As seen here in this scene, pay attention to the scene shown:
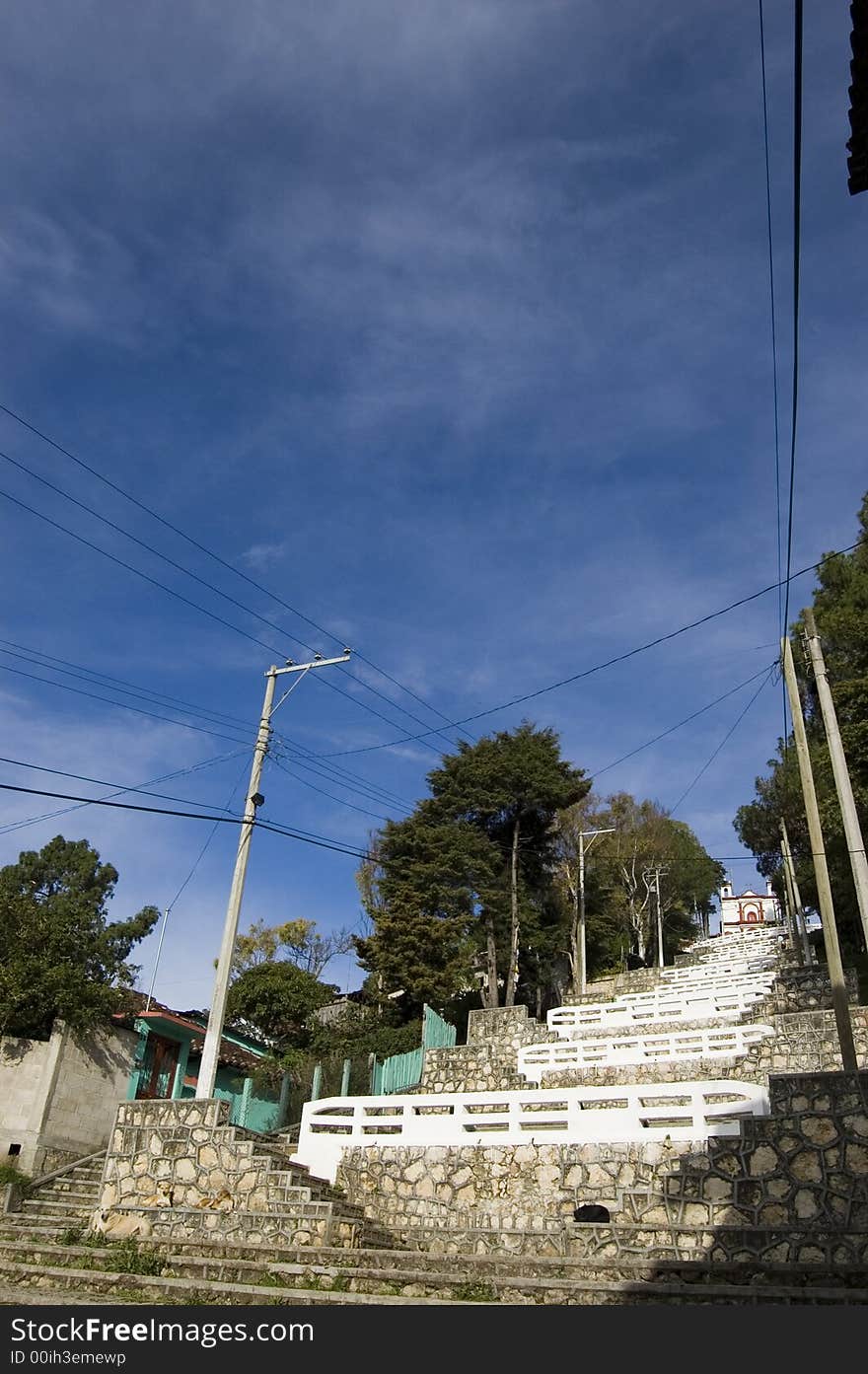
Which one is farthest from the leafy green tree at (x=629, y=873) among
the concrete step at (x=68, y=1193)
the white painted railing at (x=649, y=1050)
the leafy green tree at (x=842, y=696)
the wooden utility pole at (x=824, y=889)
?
the concrete step at (x=68, y=1193)

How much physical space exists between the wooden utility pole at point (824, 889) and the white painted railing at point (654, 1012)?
8.14 metres

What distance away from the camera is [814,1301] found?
25.1 ft

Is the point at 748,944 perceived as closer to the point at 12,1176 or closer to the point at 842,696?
the point at 842,696

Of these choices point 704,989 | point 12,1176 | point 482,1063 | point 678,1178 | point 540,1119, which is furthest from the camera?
point 704,989

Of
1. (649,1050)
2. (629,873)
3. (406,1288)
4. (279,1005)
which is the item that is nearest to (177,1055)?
(279,1005)

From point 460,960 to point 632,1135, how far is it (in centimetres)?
1559

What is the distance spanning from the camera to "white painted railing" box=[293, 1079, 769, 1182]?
1134 cm

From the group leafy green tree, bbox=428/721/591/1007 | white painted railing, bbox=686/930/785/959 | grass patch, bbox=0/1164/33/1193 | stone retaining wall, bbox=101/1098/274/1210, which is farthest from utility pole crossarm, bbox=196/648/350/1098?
white painted railing, bbox=686/930/785/959

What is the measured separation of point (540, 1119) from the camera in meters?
12.6

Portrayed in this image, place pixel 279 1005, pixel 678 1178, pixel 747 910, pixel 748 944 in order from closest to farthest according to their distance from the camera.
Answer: pixel 678 1178 → pixel 279 1005 → pixel 748 944 → pixel 747 910

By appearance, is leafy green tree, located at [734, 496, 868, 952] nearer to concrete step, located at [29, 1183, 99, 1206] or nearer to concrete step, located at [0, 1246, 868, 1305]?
concrete step, located at [0, 1246, 868, 1305]

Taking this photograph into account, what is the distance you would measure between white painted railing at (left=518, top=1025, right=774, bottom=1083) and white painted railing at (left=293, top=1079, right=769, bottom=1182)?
184cm

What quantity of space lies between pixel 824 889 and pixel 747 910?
65742 millimetres

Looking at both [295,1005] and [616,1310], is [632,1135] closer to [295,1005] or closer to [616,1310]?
[616,1310]
